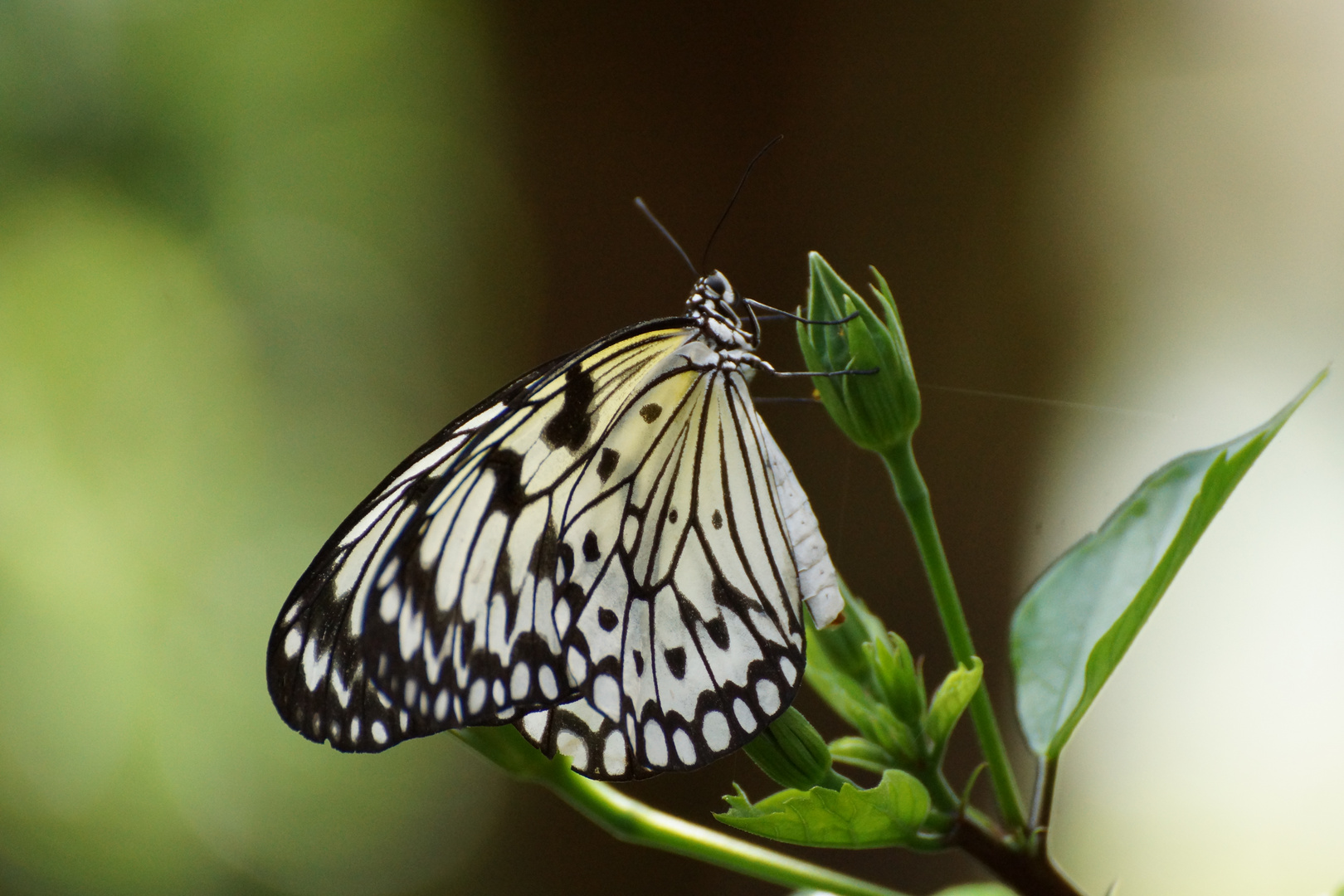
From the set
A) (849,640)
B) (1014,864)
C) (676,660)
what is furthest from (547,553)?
(1014,864)

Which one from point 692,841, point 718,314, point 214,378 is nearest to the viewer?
point 692,841

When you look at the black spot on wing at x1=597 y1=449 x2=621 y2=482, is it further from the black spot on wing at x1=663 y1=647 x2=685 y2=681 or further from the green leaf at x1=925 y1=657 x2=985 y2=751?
the green leaf at x1=925 y1=657 x2=985 y2=751

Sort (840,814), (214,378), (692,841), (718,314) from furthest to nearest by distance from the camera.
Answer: (214,378) < (718,314) < (692,841) < (840,814)

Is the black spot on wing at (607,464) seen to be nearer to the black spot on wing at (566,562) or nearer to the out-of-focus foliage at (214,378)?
the black spot on wing at (566,562)

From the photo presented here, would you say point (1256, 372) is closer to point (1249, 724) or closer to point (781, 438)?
point (1249, 724)

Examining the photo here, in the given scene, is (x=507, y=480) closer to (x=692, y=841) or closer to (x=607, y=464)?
(x=607, y=464)

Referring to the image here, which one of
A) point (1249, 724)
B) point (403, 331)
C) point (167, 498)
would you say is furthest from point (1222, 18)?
point (167, 498)

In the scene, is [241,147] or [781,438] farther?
[241,147]
